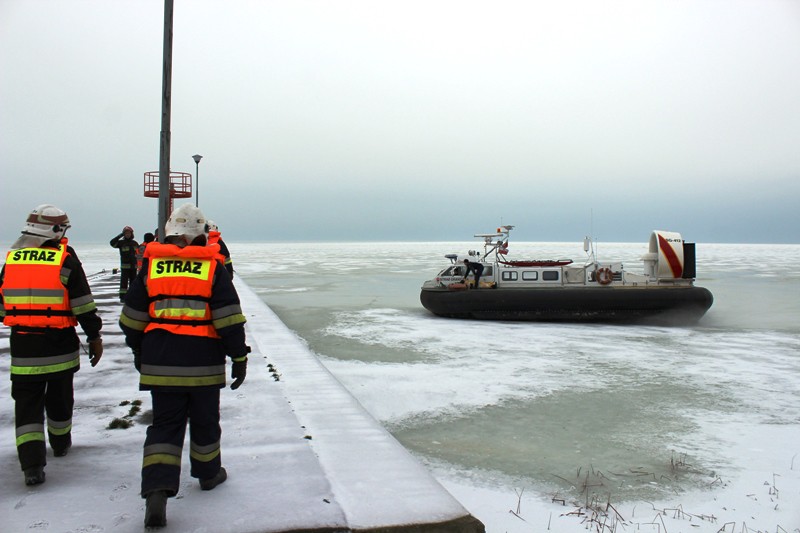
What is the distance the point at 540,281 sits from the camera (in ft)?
38.5

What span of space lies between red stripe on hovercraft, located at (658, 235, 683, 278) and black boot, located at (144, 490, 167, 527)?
456 inches

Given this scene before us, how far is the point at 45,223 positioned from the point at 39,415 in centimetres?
93

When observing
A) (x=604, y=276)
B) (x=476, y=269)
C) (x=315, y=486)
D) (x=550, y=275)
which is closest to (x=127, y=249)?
(x=476, y=269)

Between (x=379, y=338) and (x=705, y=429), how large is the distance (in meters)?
5.02

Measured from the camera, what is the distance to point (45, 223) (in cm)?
276

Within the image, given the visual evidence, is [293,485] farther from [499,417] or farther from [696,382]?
[696,382]

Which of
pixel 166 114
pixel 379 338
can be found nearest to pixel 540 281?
pixel 379 338

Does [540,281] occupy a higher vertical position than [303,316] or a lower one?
higher

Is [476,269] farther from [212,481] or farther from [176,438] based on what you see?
[176,438]

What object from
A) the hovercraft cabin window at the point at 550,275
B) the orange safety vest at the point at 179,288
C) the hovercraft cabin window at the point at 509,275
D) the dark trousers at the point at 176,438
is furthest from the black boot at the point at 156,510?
the hovercraft cabin window at the point at 550,275

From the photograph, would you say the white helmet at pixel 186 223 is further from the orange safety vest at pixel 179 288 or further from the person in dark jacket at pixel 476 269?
the person in dark jacket at pixel 476 269

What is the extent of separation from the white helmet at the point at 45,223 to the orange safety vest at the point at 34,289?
0.08 meters

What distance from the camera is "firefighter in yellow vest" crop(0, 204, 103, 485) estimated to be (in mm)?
2660

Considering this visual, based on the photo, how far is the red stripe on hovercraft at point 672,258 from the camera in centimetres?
1173
